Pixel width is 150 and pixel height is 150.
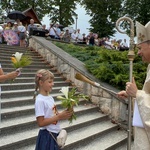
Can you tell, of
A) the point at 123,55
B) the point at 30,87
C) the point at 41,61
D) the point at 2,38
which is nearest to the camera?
the point at 30,87

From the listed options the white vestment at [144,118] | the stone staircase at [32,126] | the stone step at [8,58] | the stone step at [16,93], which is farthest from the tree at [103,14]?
the white vestment at [144,118]

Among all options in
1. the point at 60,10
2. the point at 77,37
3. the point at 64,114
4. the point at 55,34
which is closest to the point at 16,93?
the point at 64,114

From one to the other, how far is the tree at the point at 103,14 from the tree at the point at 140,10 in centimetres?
563

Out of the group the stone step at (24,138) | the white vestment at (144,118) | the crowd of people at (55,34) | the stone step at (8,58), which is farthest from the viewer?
the crowd of people at (55,34)

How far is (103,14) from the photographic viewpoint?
102 feet

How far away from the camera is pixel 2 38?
12469mm

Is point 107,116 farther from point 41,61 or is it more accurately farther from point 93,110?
point 41,61

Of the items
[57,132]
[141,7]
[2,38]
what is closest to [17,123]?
[57,132]

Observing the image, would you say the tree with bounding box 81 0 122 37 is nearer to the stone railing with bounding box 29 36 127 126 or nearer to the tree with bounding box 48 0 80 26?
the tree with bounding box 48 0 80 26

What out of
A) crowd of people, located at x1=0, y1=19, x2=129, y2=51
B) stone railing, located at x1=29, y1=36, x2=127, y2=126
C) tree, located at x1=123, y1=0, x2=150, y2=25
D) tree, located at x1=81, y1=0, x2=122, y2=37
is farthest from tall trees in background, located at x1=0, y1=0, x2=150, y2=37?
stone railing, located at x1=29, y1=36, x2=127, y2=126

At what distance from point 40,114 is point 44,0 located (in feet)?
→ 111

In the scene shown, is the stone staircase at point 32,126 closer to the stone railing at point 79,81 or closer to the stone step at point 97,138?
the stone step at point 97,138

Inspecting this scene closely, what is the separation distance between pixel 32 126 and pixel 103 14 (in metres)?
27.7

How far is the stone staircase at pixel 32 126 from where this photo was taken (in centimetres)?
439
